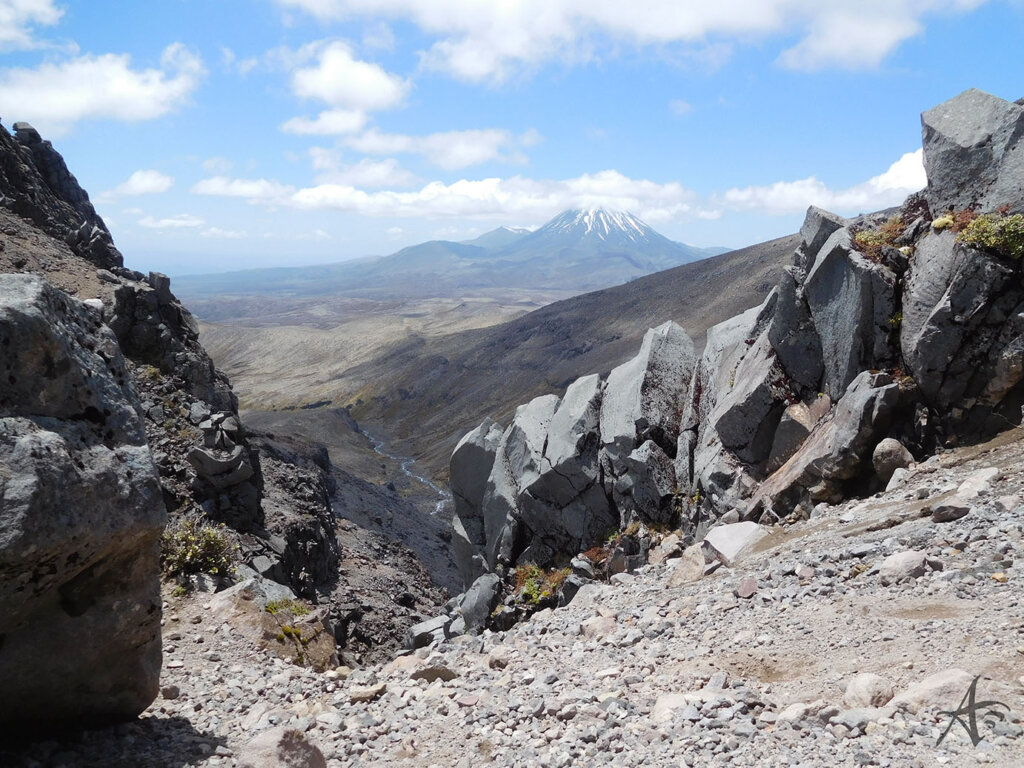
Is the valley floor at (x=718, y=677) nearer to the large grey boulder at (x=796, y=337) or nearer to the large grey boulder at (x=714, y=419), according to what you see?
the large grey boulder at (x=714, y=419)

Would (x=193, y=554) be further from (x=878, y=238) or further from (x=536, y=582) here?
(x=878, y=238)

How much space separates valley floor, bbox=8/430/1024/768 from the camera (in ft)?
24.5

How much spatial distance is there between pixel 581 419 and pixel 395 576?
87.8 ft

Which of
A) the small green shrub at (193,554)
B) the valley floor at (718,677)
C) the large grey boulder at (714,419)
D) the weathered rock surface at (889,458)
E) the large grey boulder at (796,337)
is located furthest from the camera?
the large grey boulder at (714,419)

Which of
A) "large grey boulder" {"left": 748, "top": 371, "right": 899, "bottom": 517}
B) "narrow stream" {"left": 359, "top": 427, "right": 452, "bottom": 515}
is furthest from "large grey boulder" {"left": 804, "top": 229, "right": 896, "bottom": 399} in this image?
"narrow stream" {"left": 359, "top": 427, "right": 452, "bottom": 515}

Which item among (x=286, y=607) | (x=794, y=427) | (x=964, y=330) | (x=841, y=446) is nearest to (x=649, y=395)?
(x=794, y=427)

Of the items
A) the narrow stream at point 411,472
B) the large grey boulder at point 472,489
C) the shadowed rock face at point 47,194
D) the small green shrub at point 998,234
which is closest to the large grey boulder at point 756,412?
the small green shrub at point 998,234

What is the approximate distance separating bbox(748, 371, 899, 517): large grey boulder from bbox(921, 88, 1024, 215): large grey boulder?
5.08m

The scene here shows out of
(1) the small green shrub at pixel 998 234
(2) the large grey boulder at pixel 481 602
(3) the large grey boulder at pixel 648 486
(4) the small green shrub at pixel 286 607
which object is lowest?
(2) the large grey boulder at pixel 481 602

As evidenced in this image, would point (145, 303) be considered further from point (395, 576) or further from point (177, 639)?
point (177, 639)

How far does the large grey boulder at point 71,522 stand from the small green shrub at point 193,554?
888 centimetres

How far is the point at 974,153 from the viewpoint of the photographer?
16.5 metres

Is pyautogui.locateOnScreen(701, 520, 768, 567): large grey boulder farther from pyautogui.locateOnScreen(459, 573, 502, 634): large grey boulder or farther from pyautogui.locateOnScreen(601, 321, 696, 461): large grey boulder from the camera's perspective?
pyautogui.locateOnScreen(459, 573, 502, 634): large grey boulder

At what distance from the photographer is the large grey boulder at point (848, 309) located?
17.2 meters
